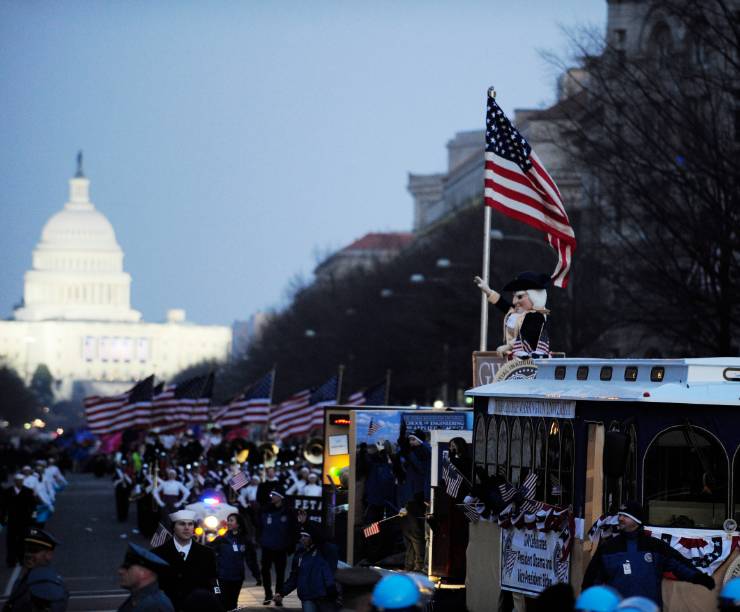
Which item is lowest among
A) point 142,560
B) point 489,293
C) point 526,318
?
point 142,560

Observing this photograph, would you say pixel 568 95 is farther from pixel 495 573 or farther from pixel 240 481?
pixel 495 573

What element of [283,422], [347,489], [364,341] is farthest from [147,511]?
[364,341]

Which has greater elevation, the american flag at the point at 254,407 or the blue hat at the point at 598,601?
the american flag at the point at 254,407

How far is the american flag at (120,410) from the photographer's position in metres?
46.3

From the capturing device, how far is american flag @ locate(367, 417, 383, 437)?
25234 millimetres

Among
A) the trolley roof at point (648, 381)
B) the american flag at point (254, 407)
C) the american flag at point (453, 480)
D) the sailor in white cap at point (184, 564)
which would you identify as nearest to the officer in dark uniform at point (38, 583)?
the sailor in white cap at point (184, 564)

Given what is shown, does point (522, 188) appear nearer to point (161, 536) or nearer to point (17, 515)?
point (161, 536)

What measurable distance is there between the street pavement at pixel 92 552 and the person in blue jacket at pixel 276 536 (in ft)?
1.19

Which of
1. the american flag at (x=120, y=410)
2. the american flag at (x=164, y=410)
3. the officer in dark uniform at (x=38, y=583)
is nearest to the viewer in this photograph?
the officer in dark uniform at (x=38, y=583)

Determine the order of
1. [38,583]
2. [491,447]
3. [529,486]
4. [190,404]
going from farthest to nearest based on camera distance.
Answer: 1. [190,404]
2. [491,447]
3. [529,486]
4. [38,583]

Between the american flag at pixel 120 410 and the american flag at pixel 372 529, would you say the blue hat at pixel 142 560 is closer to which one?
the american flag at pixel 372 529

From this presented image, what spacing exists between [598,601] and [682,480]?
6058mm

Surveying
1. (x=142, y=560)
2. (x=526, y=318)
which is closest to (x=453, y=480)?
(x=526, y=318)

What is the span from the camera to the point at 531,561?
17172 millimetres
